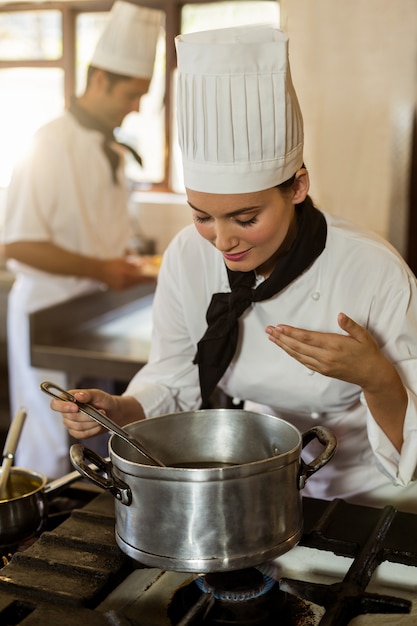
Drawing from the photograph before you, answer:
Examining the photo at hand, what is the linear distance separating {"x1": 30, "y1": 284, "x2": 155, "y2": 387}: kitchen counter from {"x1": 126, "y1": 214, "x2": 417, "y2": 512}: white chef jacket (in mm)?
970

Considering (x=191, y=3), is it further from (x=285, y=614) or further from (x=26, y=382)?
(x=285, y=614)

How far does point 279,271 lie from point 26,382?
197 centimetres

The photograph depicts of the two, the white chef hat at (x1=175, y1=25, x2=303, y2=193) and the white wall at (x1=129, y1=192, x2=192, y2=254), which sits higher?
the white chef hat at (x1=175, y1=25, x2=303, y2=193)

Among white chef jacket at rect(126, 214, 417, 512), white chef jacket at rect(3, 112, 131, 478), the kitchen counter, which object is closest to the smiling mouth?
white chef jacket at rect(126, 214, 417, 512)

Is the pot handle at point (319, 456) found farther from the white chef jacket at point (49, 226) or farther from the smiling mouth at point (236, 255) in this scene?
the white chef jacket at point (49, 226)

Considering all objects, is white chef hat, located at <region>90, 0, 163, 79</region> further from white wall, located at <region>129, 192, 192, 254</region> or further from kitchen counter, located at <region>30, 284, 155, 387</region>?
white wall, located at <region>129, 192, 192, 254</region>

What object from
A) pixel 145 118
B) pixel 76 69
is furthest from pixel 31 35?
pixel 145 118

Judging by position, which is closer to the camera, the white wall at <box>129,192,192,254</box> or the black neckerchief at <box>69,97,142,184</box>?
the black neckerchief at <box>69,97,142,184</box>

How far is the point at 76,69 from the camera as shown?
5.23 meters

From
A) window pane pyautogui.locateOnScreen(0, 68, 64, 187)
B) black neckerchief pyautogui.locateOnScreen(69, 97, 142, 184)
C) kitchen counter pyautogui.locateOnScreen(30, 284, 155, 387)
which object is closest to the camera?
kitchen counter pyautogui.locateOnScreen(30, 284, 155, 387)

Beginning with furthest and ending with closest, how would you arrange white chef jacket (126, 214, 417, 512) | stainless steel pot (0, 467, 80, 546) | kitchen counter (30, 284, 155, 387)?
kitchen counter (30, 284, 155, 387)
white chef jacket (126, 214, 417, 512)
stainless steel pot (0, 467, 80, 546)

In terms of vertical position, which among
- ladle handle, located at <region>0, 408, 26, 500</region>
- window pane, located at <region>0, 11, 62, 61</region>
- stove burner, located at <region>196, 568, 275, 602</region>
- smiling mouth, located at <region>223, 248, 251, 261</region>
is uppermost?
window pane, located at <region>0, 11, 62, 61</region>

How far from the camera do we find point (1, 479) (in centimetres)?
141

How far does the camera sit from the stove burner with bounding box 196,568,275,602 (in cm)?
116
